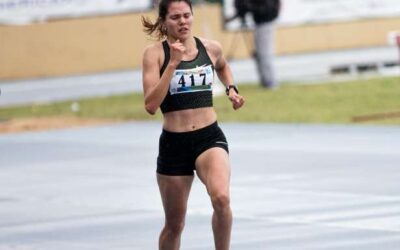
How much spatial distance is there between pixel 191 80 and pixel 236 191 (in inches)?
231

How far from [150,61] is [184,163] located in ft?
2.22

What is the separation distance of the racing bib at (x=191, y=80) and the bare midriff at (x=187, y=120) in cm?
13

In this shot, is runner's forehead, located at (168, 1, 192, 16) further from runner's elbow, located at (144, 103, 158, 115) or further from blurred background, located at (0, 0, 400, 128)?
blurred background, located at (0, 0, 400, 128)

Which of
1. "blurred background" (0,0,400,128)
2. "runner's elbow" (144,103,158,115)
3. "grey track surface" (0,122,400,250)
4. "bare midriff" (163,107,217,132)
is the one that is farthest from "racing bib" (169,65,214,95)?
"blurred background" (0,0,400,128)

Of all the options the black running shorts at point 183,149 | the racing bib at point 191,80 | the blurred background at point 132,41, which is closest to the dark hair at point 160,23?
the racing bib at point 191,80

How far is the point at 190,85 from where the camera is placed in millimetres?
10039

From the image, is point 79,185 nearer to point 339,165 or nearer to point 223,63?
point 339,165

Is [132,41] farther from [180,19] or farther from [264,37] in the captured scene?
[180,19]

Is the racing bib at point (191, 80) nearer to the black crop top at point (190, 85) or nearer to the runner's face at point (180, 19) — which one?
the black crop top at point (190, 85)

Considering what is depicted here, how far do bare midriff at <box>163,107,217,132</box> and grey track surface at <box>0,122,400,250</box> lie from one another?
6.45 ft

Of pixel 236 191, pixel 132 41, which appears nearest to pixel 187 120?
pixel 236 191

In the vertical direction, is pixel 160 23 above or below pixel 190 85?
above

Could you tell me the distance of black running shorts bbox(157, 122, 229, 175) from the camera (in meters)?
9.99

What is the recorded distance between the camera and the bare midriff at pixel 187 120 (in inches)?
396
